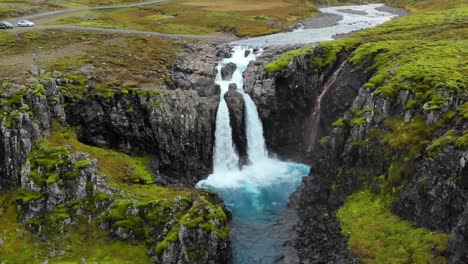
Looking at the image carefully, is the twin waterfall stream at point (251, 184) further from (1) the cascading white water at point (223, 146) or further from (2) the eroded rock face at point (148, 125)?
(2) the eroded rock face at point (148, 125)

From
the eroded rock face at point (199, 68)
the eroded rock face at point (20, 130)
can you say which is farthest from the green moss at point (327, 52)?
the eroded rock face at point (20, 130)

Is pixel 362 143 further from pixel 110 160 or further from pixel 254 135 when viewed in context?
pixel 110 160

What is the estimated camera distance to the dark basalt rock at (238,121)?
6334 cm

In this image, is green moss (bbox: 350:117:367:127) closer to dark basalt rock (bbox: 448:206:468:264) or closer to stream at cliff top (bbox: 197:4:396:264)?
stream at cliff top (bbox: 197:4:396:264)

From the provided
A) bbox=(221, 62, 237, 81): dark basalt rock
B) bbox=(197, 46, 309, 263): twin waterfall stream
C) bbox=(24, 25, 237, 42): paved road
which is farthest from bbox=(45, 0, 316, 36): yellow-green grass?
bbox=(197, 46, 309, 263): twin waterfall stream

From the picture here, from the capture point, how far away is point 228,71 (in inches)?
2785

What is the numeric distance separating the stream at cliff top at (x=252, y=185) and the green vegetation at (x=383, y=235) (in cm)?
663

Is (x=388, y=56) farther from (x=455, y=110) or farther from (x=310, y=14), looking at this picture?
(x=310, y=14)

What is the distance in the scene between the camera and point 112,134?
56250mm

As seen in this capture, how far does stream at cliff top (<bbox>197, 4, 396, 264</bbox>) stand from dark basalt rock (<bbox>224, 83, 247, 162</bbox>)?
593mm

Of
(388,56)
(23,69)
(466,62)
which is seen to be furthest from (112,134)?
(466,62)

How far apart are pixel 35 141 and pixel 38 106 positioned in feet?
15.1

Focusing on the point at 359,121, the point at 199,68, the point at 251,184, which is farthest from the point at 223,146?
the point at 359,121

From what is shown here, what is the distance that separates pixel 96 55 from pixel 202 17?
165ft
